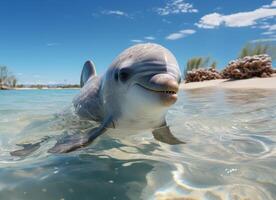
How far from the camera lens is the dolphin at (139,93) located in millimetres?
2291

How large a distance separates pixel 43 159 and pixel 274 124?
9.54 ft

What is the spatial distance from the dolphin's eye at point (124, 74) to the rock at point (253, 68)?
596 inches

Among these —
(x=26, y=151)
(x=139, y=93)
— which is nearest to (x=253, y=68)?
(x=139, y=93)

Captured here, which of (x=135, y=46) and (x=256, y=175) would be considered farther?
(x=135, y=46)

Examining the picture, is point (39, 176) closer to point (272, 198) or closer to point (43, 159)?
point (43, 159)

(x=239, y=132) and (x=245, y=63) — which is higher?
(x=245, y=63)

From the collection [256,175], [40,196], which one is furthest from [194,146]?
[40,196]

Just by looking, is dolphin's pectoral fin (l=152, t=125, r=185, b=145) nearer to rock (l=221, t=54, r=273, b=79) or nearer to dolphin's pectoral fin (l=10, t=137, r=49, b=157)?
dolphin's pectoral fin (l=10, t=137, r=49, b=157)

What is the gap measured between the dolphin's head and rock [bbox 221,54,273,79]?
49.2ft

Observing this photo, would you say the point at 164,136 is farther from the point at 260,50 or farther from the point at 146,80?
the point at 260,50

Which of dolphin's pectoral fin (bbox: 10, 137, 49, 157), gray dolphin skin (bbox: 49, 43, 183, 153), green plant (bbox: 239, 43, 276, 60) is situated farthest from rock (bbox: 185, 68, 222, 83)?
dolphin's pectoral fin (bbox: 10, 137, 49, 157)

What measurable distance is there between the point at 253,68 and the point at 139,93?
15725 millimetres

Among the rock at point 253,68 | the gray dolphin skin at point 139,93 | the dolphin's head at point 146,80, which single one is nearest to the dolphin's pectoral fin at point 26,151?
the gray dolphin skin at point 139,93

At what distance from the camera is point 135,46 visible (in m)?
3.06
